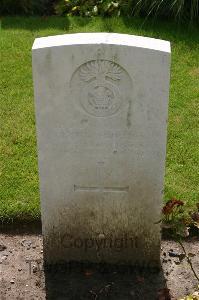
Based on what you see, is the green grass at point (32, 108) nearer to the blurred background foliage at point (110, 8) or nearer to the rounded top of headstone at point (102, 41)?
the blurred background foliage at point (110, 8)

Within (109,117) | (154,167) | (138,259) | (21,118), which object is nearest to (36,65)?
(109,117)

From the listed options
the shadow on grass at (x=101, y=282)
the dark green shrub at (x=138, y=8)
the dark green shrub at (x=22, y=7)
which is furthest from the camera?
the dark green shrub at (x=22, y=7)

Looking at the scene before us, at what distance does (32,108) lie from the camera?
6.06m

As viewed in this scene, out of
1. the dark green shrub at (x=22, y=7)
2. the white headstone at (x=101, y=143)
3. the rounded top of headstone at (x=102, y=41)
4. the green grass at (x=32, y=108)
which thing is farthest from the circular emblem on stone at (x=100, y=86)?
the dark green shrub at (x=22, y=7)

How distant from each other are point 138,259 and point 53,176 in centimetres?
86

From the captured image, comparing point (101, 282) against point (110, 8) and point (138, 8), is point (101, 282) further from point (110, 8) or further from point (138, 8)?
point (110, 8)

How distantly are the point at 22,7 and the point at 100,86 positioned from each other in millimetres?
4767

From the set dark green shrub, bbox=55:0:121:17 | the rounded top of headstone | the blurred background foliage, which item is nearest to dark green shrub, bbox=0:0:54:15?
the blurred background foliage

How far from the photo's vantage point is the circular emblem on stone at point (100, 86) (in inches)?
142

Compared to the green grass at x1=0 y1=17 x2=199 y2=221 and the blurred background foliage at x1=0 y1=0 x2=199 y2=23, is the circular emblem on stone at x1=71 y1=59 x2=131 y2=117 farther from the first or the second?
the blurred background foliage at x1=0 y1=0 x2=199 y2=23

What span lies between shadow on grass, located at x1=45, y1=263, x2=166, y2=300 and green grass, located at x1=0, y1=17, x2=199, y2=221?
0.61 m

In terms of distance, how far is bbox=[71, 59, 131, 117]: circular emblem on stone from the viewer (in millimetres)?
3596

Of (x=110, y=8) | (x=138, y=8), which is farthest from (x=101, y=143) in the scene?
(x=110, y=8)

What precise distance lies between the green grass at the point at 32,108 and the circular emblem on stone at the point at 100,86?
1.30m
